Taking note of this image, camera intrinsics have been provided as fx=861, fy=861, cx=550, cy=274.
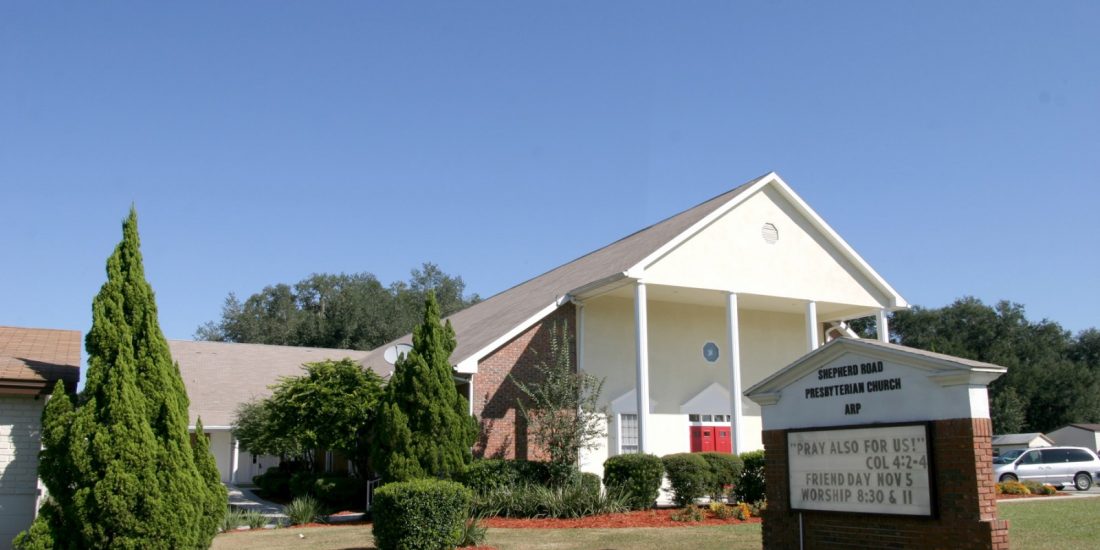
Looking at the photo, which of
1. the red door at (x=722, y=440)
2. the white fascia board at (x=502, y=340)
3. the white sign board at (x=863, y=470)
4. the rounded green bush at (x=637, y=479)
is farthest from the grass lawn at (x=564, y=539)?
the red door at (x=722, y=440)

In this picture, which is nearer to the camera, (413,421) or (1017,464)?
(413,421)

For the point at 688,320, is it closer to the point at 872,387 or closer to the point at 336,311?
the point at 872,387

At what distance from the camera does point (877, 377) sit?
10000 mm

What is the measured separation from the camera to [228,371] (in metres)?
38.9

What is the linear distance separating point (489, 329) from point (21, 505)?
45.8ft

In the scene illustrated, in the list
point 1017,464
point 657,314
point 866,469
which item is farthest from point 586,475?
point 1017,464

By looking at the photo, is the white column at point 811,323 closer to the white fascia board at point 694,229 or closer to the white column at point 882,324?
the white column at point 882,324

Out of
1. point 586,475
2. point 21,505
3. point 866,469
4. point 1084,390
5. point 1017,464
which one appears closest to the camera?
point 866,469

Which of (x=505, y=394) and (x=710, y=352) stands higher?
(x=710, y=352)

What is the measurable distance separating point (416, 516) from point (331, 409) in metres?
9.76

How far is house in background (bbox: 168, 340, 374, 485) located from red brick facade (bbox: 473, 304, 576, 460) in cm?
1577

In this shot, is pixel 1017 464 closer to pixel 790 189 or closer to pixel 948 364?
pixel 790 189

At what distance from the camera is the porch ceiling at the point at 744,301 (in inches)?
944

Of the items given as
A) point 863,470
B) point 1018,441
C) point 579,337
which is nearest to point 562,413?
point 579,337
